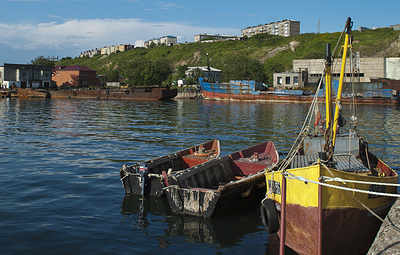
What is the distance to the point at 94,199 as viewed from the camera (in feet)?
41.7

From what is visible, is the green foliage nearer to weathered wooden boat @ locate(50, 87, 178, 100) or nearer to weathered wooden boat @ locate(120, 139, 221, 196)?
weathered wooden boat @ locate(50, 87, 178, 100)

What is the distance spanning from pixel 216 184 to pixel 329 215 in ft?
20.0

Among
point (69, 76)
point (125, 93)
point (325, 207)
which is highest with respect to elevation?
point (69, 76)

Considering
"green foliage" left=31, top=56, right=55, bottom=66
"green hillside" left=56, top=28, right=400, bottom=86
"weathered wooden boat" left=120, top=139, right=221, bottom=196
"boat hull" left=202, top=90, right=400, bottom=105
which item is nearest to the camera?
"weathered wooden boat" left=120, top=139, right=221, bottom=196

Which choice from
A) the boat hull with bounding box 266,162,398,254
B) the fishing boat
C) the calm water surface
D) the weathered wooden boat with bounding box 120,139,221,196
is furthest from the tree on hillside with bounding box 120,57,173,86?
the boat hull with bounding box 266,162,398,254

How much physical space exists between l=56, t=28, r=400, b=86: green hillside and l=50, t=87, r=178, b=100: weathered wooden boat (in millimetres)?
22902

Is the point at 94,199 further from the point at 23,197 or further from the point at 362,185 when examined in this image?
the point at 362,185

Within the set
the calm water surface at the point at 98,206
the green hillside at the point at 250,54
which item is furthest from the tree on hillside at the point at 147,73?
the calm water surface at the point at 98,206

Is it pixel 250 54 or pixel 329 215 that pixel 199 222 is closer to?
pixel 329 215

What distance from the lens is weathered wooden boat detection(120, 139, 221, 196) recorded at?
12625 millimetres

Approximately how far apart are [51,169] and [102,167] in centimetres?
221

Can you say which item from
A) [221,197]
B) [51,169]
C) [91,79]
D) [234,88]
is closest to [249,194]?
[221,197]

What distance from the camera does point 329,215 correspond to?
25.4 ft

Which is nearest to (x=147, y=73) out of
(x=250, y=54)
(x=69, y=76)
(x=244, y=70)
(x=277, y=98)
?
(x=69, y=76)
